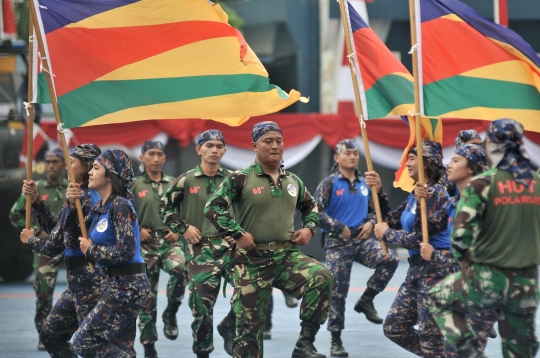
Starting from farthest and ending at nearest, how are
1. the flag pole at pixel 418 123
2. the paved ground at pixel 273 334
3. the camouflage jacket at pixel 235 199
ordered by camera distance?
the paved ground at pixel 273 334 → the camouflage jacket at pixel 235 199 → the flag pole at pixel 418 123

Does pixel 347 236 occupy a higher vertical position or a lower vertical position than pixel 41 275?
higher

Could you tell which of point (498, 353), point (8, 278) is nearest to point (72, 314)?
point (498, 353)

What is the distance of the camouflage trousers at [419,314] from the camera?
8.20m

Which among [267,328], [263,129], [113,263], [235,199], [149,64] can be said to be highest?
[149,64]

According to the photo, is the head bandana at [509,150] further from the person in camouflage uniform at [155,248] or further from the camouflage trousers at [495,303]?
the person in camouflage uniform at [155,248]

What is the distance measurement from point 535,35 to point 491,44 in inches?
655

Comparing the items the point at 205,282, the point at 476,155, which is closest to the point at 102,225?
the point at 205,282

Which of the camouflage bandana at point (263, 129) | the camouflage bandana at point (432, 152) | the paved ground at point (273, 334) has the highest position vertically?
the camouflage bandana at point (263, 129)

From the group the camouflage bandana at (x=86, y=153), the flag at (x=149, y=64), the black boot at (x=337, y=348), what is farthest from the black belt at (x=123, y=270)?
the black boot at (x=337, y=348)

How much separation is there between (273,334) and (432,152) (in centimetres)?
406

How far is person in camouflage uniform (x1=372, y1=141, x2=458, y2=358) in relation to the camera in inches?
322

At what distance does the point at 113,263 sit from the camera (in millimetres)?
7637

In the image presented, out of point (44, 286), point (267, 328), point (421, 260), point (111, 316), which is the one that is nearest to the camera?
point (111, 316)

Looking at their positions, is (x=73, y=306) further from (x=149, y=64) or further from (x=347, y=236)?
(x=347, y=236)
